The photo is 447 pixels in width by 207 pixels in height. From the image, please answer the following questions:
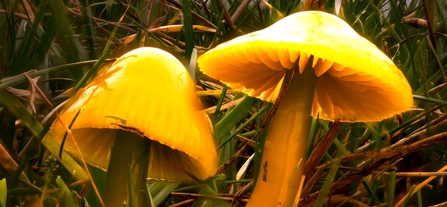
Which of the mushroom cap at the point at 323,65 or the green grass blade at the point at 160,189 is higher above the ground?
Answer: the mushroom cap at the point at 323,65

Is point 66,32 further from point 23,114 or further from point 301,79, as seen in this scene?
point 301,79

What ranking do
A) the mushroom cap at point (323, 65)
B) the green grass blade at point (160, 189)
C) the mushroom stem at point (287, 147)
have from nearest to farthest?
the mushroom cap at point (323, 65)
the mushroom stem at point (287, 147)
the green grass blade at point (160, 189)

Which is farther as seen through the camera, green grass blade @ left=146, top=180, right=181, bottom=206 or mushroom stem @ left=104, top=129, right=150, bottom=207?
green grass blade @ left=146, top=180, right=181, bottom=206

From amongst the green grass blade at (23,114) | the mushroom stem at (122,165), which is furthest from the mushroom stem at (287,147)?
the green grass blade at (23,114)

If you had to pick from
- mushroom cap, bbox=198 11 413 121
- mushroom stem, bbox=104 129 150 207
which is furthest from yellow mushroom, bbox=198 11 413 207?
mushroom stem, bbox=104 129 150 207

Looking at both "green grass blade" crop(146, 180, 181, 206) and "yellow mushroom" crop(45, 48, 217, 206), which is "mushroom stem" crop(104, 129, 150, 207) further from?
"green grass blade" crop(146, 180, 181, 206)

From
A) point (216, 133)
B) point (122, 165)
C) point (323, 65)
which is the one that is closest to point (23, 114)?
point (122, 165)

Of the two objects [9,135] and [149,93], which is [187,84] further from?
[9,135]

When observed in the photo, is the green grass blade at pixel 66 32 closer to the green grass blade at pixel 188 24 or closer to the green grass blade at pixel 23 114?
the green grass blade at pixel 23 114

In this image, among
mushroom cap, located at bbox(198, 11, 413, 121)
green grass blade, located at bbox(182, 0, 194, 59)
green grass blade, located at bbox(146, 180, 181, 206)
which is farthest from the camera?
green grass blade, located at bbox(182, 0, 194, 59)

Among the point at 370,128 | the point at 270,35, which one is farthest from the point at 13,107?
the point at 370,128
